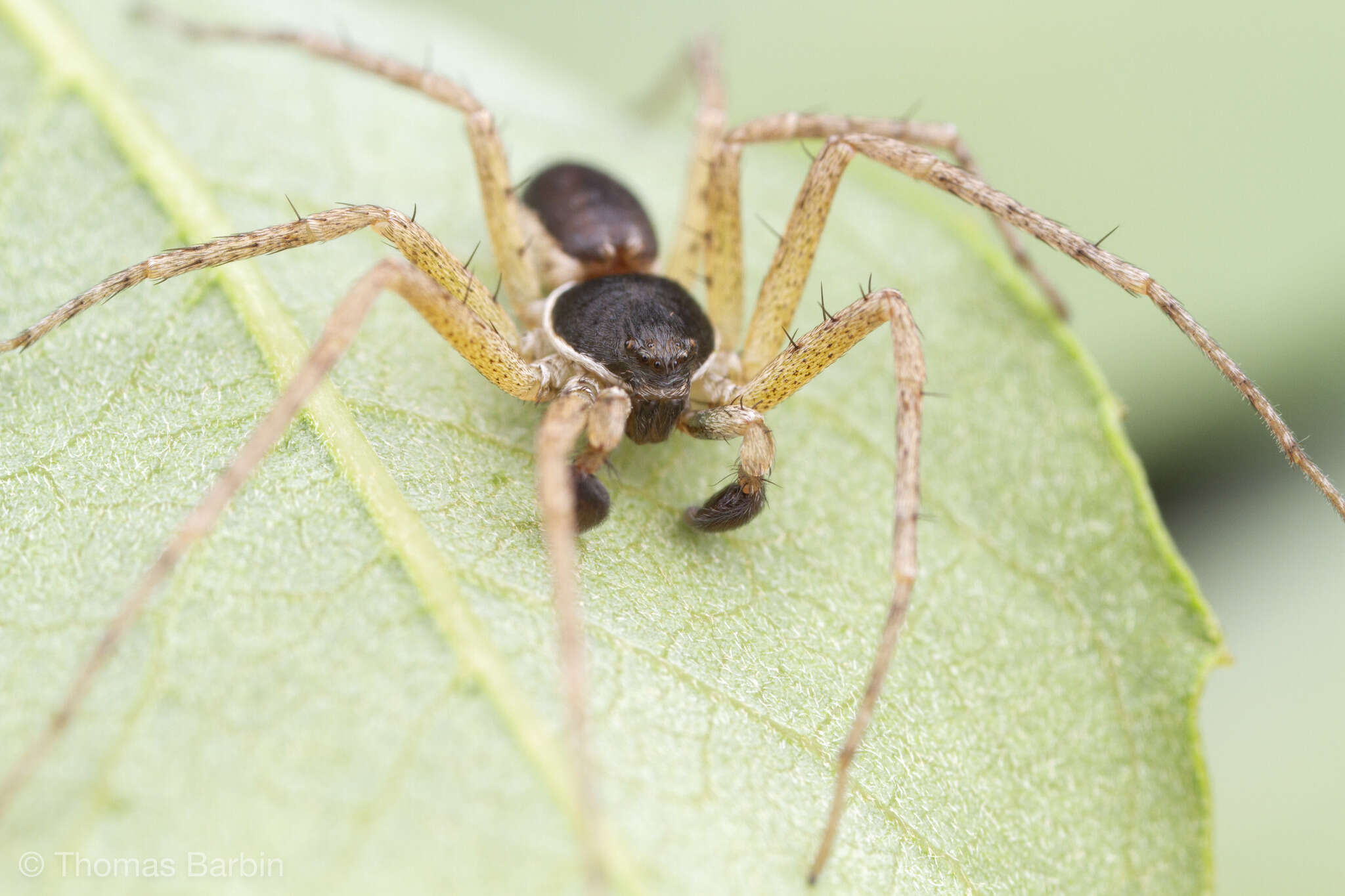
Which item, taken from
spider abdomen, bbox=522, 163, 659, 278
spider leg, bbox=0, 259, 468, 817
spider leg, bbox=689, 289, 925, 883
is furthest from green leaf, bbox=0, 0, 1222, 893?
spider abdomen, bbox=522, 163, 659, 278

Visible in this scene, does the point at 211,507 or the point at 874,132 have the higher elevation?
the point at 874,132

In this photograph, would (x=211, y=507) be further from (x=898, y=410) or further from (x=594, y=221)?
(x=594, y=221)

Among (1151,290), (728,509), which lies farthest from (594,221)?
(1151,290)

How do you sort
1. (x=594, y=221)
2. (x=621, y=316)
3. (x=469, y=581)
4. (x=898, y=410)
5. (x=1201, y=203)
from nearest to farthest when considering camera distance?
1. (x=469, y=581)
2. (x=898, y=410)
3. (x=621, y=316)
4. (x=594, y=221)
5. (x=1201, y=203)

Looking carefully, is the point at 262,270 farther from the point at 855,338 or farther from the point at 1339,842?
the point at 1339,842

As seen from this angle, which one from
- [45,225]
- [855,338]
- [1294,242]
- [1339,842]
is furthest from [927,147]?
[45,225]

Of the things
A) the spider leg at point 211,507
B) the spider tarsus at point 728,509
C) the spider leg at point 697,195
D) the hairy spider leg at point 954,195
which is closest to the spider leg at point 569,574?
the spider tarsus at point 728,509
